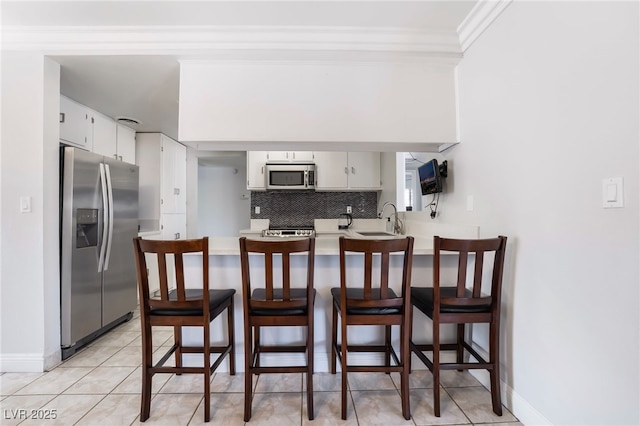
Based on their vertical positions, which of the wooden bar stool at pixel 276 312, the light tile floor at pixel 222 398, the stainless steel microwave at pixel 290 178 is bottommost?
the light tile floor at pixel 222 398

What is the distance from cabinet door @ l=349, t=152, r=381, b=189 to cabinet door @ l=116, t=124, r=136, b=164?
301 centimetres

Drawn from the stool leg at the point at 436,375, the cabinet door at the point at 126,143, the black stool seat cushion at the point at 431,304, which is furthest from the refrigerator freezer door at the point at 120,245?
the stool leg at the point at 436,375

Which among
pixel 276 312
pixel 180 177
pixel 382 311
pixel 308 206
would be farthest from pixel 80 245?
pixel 308 206

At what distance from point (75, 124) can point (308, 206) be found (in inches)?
111

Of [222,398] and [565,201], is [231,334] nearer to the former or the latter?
[222,398]

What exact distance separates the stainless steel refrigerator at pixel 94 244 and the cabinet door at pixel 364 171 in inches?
105

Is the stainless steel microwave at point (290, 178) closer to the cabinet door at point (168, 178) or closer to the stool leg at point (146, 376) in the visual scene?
the cabinet door at point (168, 178)

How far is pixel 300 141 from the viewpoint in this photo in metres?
2.23

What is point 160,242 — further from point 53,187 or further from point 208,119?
point 53,187

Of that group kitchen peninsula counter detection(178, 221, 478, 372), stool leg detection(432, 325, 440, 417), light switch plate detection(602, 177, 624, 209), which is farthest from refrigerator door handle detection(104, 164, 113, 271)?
light switch plate detection(602, 177, 624, 209)

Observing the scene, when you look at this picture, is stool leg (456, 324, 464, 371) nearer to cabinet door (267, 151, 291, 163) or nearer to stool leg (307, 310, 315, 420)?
stool leg (307, 310, 315, 420)

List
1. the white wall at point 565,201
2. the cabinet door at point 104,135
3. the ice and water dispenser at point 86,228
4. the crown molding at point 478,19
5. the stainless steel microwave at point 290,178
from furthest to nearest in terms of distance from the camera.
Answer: the stainless steel microwave at point 290,178
the cabinet door at point 104,135
the ice and water dispenser at point 86,228
the crown molding at point 478,19
the white wall at point 565,201

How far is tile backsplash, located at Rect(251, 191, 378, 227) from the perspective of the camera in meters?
4.20

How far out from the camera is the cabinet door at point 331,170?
3.92m
